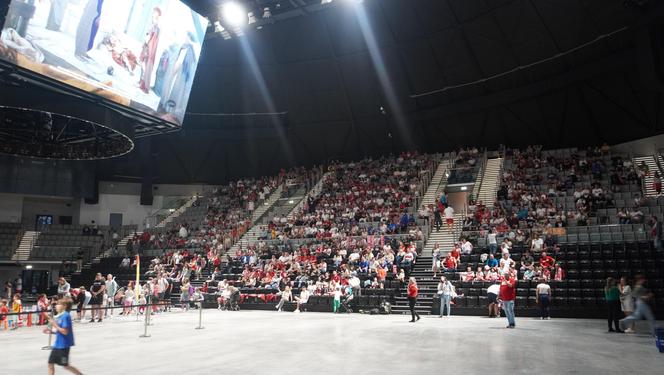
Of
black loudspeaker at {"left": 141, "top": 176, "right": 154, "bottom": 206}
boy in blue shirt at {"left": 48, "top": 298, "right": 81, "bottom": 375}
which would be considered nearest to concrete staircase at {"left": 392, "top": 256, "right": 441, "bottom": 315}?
boy in blue shirt at {"left": 48, "top": 298, "right": 81, "bottom": 375}

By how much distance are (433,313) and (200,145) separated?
86.4 feet

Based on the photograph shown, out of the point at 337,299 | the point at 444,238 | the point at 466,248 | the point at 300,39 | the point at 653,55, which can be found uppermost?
the point at 300,39

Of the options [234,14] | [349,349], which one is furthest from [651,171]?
[234,14]

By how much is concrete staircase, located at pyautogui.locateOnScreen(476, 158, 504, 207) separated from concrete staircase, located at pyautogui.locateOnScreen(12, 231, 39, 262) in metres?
28.3

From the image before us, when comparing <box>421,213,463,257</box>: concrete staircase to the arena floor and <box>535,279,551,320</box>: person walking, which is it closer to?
<box>535,279,551,320</box>: person walking

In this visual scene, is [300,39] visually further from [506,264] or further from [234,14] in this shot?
[506,264]

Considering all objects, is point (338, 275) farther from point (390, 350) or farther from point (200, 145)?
point (200, 145)

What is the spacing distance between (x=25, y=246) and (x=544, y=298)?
31.5 m

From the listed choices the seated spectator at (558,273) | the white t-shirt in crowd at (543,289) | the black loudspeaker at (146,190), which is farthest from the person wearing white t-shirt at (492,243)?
the black loudspeaker at (146,190)

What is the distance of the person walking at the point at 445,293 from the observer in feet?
59.1

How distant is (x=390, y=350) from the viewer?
9938mm

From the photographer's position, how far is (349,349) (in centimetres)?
1012

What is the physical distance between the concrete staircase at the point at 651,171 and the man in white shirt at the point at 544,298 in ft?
30.5

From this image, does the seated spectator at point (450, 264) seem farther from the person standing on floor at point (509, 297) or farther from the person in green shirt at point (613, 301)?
the person in green shirt at point (613, 301)
